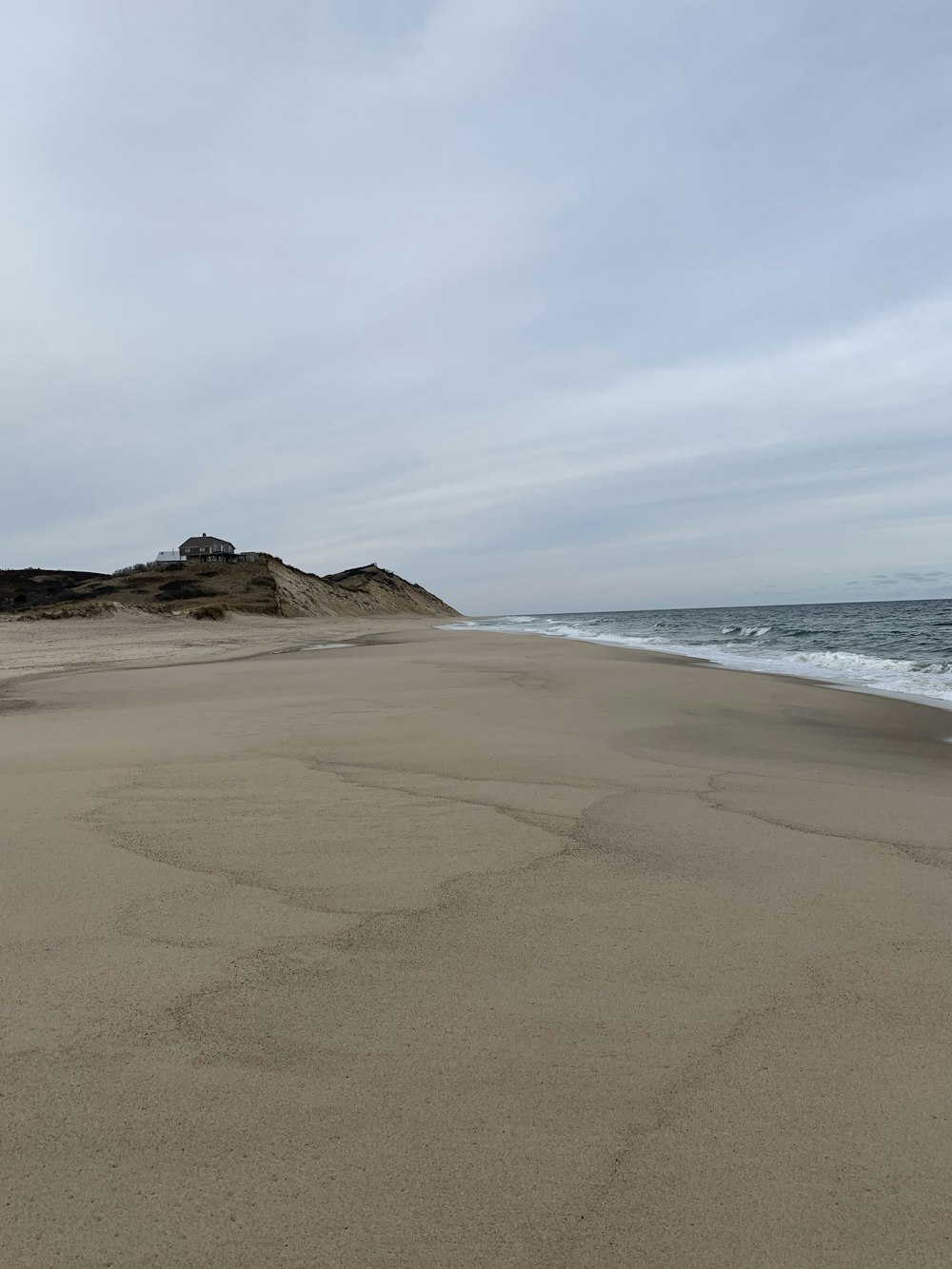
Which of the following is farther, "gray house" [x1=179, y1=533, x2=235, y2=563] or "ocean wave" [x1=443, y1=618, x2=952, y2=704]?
"gray house" [x1=179, y1=533, x2=235, y2=563]

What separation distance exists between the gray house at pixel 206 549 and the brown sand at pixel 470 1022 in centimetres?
8084

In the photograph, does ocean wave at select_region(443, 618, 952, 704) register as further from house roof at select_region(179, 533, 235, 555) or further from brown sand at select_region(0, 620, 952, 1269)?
house roof at select_region(179, 533, 235, 555)

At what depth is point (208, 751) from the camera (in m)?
5.84

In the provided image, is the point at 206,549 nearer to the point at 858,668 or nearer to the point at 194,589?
the point at 194,589

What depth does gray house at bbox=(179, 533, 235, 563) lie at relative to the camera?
8119 centimetres

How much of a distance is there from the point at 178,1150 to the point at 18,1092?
485 millimetres

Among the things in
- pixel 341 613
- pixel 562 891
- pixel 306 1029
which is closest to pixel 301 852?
pixel 562 891

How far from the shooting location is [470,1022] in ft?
7.24

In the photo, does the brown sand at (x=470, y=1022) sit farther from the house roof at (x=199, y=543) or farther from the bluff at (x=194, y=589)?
the house roof at (x=199, y=543)

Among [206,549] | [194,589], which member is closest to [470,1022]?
[194,589]

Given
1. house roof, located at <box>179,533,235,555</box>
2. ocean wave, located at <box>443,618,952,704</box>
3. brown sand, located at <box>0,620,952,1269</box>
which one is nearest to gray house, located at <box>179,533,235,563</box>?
house roof, located at <box>179,533,235,555</box>

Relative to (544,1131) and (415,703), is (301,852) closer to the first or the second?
(544,1131)

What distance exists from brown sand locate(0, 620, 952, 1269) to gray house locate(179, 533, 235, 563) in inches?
3183

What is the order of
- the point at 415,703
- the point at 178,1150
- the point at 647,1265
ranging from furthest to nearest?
the point at 415,703 < the point at 178,1150 < the point at 647,1265
